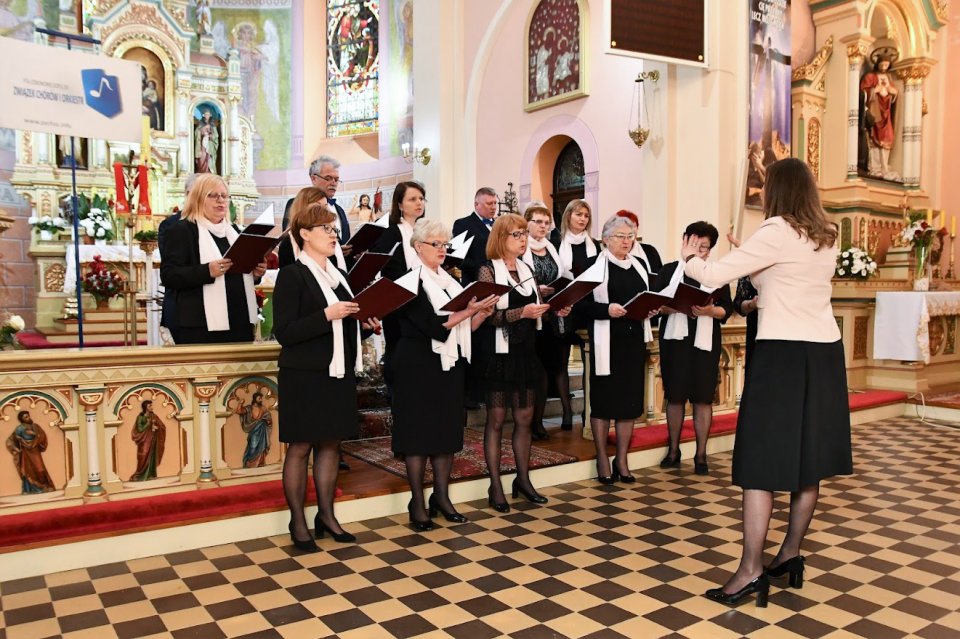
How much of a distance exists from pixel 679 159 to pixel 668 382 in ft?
9.37

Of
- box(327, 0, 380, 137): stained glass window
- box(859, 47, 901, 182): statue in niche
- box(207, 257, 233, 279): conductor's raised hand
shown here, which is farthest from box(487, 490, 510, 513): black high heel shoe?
box(327, 0, 380, 137): stained glass window

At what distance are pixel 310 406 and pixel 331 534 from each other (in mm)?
735

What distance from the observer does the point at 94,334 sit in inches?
352

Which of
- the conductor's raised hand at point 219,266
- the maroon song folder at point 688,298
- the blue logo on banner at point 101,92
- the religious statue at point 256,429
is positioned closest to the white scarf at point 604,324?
the maroon song folder at point 688,298

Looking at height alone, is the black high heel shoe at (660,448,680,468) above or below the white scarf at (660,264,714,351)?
below

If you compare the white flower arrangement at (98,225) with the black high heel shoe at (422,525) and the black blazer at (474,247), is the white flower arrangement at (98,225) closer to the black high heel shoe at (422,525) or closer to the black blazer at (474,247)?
the black blazer at (474,247)

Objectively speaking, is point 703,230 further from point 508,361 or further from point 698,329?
point 508,361

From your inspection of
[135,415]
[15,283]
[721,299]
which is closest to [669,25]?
[721,299]

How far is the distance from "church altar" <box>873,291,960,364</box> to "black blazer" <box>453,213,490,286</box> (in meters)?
5.00

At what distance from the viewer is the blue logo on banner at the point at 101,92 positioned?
388 cm

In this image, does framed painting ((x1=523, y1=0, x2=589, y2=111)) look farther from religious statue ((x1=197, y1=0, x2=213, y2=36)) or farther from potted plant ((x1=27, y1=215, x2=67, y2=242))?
potted plant ((x1=27, y1=215, x2=67, y2=242))

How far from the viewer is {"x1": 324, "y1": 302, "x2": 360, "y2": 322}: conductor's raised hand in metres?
A: 3.39

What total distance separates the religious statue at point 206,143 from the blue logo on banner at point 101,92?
9.27 metres

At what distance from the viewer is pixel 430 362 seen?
151 inches
